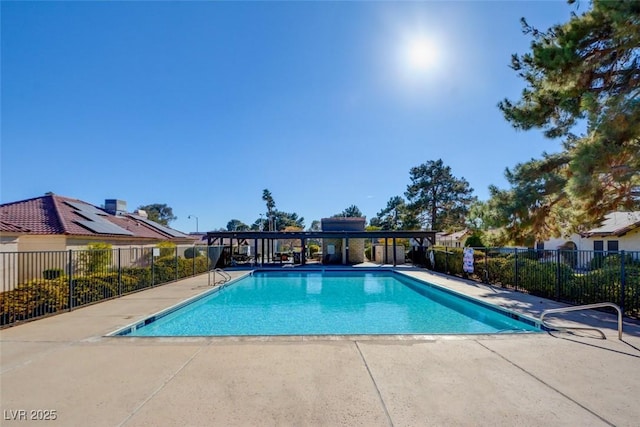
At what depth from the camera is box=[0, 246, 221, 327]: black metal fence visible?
6.96 metres

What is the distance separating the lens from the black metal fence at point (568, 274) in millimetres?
7520

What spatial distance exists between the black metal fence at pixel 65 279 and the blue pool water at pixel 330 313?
2374 millimetres

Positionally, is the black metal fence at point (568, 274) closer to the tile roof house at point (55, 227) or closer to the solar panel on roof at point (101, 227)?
the tile roof house at point (55, 227)

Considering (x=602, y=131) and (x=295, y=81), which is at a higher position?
(x=295, y=81)

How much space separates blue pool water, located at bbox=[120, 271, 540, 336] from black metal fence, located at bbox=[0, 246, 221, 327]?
7.79ft

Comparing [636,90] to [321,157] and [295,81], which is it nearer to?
[295,81]

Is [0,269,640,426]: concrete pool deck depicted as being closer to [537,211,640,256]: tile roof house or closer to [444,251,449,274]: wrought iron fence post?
[444,251,449,274]: wrought iron fence post

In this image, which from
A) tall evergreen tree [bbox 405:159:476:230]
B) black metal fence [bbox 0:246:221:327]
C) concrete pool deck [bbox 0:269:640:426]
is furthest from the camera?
tall evergreen tree [bbox 405:159:476:230]

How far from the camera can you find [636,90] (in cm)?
830

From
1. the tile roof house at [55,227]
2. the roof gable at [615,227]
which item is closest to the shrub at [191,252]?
the tile roof house at [55,227]

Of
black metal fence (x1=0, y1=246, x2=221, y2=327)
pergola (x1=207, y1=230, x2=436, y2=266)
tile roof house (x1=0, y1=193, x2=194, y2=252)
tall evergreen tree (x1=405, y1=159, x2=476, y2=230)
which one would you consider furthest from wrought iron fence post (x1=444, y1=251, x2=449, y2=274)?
tall evergreen tree (x1=405, y1=159, x2=476, y2=230)

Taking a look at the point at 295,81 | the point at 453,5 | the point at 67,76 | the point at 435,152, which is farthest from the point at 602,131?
the point at 435,152

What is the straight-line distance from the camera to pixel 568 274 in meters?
9.38

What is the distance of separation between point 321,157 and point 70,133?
14.5m
